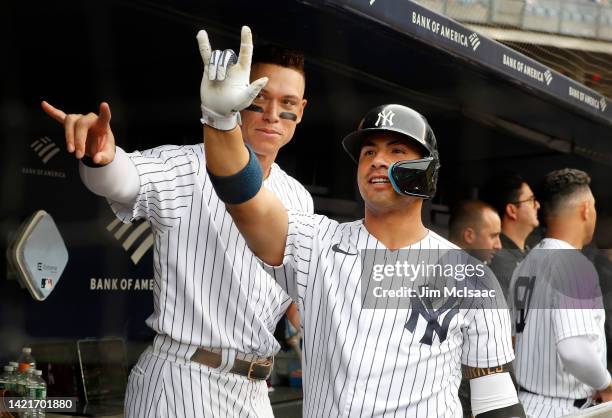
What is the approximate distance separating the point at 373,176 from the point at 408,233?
0.52ft

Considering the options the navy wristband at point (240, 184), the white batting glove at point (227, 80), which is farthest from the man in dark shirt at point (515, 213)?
the white batting glove at point (227, 80)

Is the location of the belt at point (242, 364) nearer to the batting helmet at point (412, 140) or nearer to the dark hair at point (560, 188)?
the batting helmet at point (412, 140)

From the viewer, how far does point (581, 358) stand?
2859 mm

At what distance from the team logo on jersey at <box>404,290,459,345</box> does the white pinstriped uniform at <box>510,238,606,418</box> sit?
4.42 feet

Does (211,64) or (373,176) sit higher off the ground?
(211,64)

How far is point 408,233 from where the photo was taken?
179 centimetres

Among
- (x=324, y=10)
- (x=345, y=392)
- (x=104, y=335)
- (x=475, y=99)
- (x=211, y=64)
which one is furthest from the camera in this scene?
(x=475, y=99)

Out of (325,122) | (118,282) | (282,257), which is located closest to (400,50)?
(325,122)

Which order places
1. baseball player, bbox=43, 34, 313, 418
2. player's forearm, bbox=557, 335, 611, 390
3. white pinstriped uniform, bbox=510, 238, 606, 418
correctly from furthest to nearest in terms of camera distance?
white pinstriped uniform, bbox=510, 238, 606, 418 < player's forearm, bbox=557, 335, 611, 390 < baseball player, bbox=43, 34, 313, 418

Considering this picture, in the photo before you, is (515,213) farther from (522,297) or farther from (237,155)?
(237,155)

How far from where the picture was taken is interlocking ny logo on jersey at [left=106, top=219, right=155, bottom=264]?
3.57 meters

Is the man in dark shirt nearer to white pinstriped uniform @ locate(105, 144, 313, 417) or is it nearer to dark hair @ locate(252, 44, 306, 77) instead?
dark hair @ locate(252, 44, 306, 77)

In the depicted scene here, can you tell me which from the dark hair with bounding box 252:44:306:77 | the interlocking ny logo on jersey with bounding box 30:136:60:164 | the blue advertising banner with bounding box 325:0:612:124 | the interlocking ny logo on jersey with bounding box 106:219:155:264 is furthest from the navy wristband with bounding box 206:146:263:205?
the interlocking ny logo on jersey with bounding box 106:219:155:264

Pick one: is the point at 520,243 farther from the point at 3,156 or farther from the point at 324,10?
the point at 3,156
